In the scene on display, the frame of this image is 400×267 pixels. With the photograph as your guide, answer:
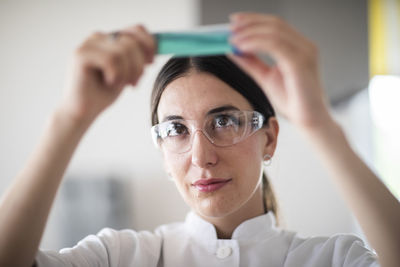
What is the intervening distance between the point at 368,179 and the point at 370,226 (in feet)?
0.31

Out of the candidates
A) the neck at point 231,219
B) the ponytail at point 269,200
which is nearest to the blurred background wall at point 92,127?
the ponytail at point 269,200

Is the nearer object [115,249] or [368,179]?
[368,179]

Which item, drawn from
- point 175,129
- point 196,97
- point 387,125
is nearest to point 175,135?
point 175,129

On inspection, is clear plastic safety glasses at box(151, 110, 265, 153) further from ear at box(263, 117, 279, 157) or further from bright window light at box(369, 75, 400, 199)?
bright window light at box(369, 75, 400, 199)

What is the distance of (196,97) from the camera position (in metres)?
1.04

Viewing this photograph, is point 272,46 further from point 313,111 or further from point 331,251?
point 331,251

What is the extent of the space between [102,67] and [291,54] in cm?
36

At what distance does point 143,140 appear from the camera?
11.3 ft

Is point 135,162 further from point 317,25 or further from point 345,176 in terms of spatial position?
point 345,176

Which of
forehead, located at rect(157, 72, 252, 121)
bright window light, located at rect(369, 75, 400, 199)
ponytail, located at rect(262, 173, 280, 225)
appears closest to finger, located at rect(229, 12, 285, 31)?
forehead, located at rect(157, 72, 252, 121)

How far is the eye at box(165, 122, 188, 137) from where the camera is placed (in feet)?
3.47

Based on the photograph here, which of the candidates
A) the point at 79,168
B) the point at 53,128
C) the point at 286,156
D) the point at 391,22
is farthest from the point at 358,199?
the point at 79,168

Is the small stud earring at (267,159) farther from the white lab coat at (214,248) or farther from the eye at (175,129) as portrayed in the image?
the eye at (175,129)

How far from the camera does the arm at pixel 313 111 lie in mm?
732
